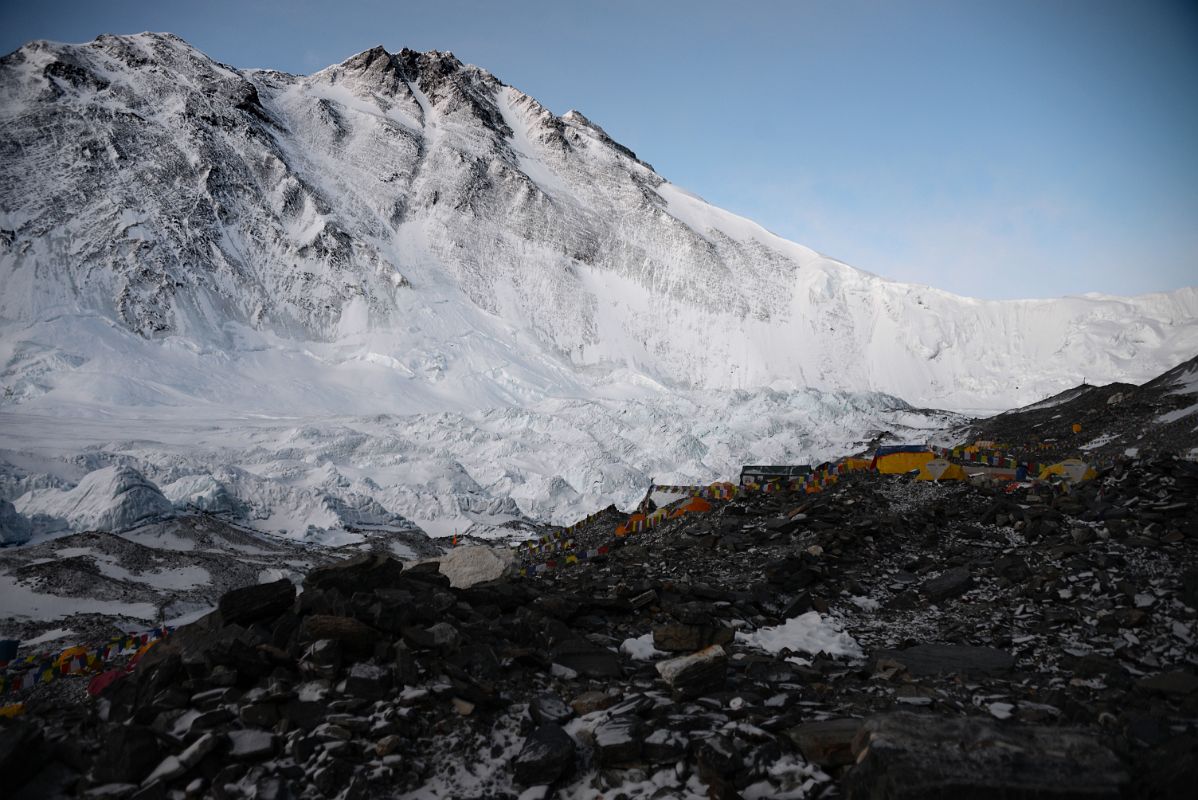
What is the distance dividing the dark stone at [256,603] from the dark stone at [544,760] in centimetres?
285

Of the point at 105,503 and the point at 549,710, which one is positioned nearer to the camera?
the point at 549,710

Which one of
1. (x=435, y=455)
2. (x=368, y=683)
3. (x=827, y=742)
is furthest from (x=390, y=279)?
(x=827, y=742)

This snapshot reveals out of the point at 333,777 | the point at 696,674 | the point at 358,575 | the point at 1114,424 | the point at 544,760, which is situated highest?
the point at 1114,424

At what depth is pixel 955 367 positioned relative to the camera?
83688 millimetres

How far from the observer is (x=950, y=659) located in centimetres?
661

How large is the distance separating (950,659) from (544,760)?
4399mm

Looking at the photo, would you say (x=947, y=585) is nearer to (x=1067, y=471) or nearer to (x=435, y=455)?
(x=1067, y=471)

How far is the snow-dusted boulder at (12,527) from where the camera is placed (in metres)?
24.3

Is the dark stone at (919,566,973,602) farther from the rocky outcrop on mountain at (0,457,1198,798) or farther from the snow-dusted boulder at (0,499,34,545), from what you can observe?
the snow-dusted boulder at (0,499,34,545)

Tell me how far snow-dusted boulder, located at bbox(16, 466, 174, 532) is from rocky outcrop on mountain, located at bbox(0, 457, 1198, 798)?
2445 centimetres

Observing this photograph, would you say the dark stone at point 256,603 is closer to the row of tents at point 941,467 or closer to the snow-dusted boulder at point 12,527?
the row of tents at point 941,467

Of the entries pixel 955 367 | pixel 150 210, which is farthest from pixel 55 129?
pixel 955 367

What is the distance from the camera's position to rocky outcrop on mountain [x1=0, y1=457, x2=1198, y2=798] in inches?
162

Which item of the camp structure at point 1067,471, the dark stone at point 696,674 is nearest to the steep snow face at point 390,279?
the camp structure at point 1067,471
